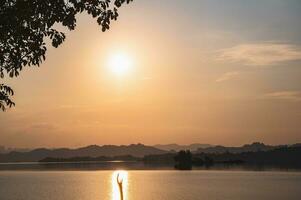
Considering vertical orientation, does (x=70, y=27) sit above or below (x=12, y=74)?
above

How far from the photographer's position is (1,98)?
16.1 meters

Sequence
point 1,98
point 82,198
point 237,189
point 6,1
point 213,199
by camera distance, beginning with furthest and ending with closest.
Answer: point 237,189 < point 82,198 < point 213,199 < point 1,98 < point 6,1

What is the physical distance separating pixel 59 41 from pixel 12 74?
72.9 inches

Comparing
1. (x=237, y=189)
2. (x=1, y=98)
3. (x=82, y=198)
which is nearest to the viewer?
(x=1, y=98)

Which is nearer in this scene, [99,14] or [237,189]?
[99,14]

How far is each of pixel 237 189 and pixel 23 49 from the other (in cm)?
8568

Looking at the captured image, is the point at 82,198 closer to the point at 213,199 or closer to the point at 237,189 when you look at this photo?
the point at 213,199

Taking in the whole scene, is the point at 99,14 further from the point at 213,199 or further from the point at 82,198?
the point at 82,198

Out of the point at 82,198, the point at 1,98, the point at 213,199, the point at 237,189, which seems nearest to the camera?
the point at 1,98

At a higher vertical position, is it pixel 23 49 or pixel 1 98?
pixel 23 49

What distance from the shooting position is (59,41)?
15.9 m

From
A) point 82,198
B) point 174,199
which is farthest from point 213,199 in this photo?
point 82,198

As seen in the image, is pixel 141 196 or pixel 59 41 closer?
pixel 59 41

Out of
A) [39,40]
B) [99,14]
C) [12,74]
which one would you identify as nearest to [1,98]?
[12,74]
